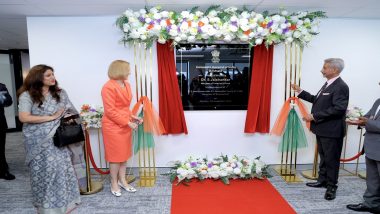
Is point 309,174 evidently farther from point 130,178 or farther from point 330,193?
point 130,178

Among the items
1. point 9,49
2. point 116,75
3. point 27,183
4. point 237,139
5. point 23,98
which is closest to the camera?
point 23,98

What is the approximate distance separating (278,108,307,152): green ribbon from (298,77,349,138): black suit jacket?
443 millimetres

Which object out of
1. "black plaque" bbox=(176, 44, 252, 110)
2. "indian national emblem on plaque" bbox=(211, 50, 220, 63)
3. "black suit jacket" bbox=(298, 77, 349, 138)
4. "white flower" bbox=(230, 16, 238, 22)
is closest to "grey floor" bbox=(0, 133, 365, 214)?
"black suit jacket" bbox=(298, 77, 349, 138)

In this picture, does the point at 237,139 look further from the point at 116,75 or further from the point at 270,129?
the point at 116,75

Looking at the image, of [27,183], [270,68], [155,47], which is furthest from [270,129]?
[27,183]

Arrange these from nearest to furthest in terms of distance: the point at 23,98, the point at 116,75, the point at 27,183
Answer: the point at 23,98 < the point at 116,75 < the point at 27,183

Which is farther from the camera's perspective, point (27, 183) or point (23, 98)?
point (27, 183)

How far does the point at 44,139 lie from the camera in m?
2.38

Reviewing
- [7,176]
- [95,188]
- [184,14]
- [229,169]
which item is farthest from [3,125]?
[229,169]

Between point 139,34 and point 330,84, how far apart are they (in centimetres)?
234

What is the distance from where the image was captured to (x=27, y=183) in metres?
3.44

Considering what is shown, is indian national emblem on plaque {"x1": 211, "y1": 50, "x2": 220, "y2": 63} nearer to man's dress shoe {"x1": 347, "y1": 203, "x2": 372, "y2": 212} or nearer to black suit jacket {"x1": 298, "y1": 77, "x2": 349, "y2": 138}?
black suit jacket {"x1": 298, "y1": 77, "x2": 349, "y2": 138}

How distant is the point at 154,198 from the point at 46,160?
4.07 ft

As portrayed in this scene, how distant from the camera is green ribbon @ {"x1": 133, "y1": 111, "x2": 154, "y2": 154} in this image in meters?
3.41
